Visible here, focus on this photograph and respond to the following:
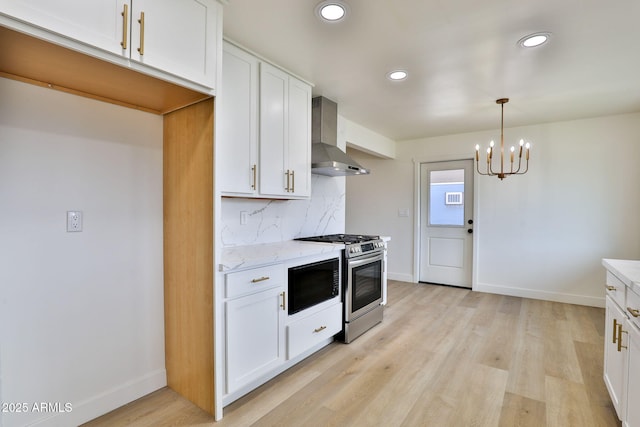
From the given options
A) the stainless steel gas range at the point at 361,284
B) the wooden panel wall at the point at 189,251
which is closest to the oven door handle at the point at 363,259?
the stainless steel gas range at the point at 361,284

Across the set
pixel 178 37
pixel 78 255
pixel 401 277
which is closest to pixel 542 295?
pixel 401 277

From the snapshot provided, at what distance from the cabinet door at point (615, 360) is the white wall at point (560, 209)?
2476 millimetres

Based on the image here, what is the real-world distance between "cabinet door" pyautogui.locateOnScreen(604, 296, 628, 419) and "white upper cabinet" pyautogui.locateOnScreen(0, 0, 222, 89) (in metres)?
2.59

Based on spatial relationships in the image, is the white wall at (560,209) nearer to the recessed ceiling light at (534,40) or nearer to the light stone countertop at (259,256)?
the recessed ceiling light at (534,40)

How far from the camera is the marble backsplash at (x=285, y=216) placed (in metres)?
2.66

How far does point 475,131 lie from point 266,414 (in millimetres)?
4501

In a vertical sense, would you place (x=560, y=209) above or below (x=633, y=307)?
above

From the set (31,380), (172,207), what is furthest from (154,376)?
(172,207)

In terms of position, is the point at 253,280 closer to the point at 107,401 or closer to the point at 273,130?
the point at 107,401

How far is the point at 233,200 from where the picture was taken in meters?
2.66

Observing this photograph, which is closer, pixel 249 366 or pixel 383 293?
pixel 249 366

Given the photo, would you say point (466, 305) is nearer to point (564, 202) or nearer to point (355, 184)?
point (564, 202)

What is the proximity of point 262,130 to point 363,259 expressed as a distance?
58.9 inches

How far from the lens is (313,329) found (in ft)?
8.33
